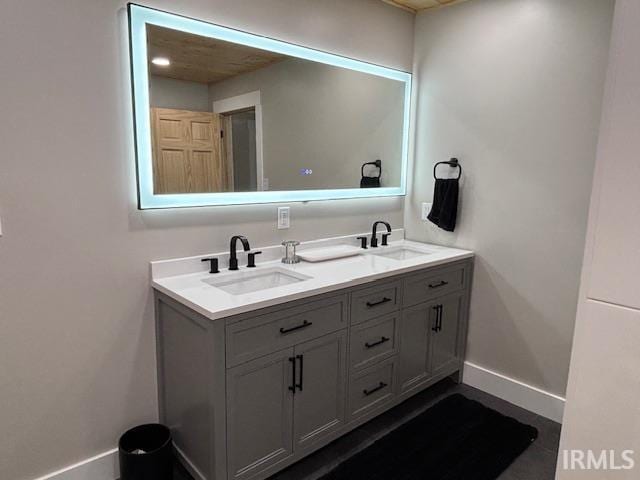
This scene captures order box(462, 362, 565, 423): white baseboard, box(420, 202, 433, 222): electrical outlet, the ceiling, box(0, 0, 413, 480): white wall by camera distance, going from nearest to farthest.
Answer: box(0, 0, 413, 480): white wall → box(462, 362, 565, 423): white baseboard → the ceiling → box(420, 202, 433, 222): electrical outlet

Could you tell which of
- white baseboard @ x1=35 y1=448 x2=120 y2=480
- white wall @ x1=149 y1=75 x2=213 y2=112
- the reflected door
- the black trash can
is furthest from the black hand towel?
white baseboard @ x1=35 y1=448 x2=120 y2=480

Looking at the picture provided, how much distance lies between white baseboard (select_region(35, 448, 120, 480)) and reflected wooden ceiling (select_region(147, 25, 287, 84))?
1.69 metres

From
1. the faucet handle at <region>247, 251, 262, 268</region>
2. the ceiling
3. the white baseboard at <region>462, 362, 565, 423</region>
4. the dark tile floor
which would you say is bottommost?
the dark tile floor

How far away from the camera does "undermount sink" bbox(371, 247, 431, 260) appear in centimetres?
271

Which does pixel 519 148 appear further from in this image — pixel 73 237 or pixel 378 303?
pixel 73 237

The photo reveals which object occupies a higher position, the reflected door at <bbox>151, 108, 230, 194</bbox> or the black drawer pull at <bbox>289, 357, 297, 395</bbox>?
the reflected door at <bbox>151, 108, 230, 194</bbox>

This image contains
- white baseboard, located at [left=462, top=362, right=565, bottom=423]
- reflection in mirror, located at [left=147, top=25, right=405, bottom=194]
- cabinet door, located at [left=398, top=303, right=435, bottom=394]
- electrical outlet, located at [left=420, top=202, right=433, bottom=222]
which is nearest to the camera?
reflection in mirror, located at [left=147, top=25, right=405, bottom=194]

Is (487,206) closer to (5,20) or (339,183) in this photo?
(339,183)

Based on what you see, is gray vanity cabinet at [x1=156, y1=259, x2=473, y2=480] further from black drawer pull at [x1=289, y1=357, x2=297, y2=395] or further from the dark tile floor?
the dark tile floor

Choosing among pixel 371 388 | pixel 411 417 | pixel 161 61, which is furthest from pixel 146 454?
pixel 161 61

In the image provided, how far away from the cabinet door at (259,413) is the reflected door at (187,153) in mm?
865

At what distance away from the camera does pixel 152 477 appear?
172 centimetres

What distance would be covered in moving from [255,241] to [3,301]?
1.09 metres

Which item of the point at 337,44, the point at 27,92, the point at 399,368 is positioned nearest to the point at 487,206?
the point at 399,368
